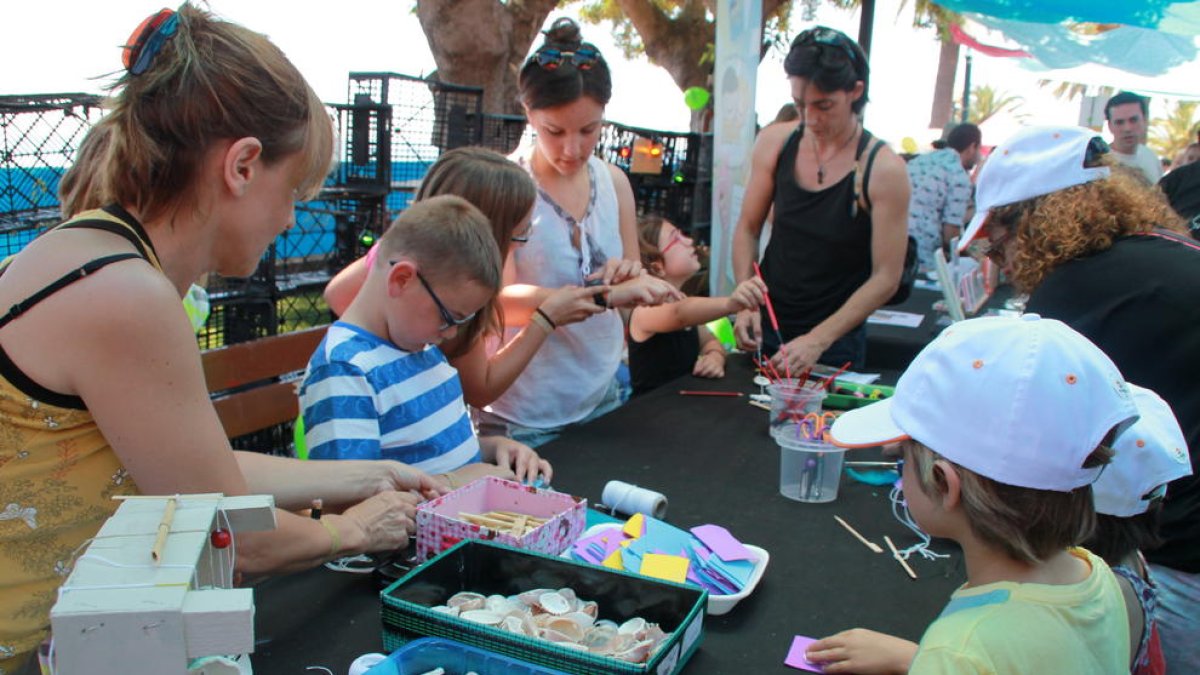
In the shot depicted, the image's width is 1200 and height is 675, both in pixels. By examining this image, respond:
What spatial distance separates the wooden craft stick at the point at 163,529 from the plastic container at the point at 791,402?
1.69m

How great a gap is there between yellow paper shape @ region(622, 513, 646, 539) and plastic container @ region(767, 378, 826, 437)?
695 mm

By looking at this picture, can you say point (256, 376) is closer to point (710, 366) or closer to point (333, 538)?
point (333, 538)

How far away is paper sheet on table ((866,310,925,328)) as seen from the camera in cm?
441

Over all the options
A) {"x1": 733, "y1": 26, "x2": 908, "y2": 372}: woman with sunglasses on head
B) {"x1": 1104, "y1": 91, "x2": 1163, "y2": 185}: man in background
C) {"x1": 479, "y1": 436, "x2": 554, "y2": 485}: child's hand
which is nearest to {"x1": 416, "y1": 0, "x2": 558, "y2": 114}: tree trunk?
{"x1": 1104, "y1": 91, "x2": 1163, "y2": 185}: man in background

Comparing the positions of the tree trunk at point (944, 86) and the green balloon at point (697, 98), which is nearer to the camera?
the green balloon at point (697, 98)

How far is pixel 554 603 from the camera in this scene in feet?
Result: 4.28

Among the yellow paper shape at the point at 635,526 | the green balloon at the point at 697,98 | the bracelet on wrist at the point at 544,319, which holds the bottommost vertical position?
the yellow paper shape at the point at 635,526

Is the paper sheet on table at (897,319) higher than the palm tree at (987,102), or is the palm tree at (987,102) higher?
the palm tree at (987,102)

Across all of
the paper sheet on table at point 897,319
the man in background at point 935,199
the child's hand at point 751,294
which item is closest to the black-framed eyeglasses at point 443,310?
the child's hand at point 751,294

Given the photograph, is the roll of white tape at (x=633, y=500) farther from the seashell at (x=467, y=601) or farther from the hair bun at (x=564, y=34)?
the hair bun at (x=564, y=34)

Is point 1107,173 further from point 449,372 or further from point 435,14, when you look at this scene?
point 435,14

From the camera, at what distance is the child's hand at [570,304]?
2377 millimetres

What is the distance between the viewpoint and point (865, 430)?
1.29 meters

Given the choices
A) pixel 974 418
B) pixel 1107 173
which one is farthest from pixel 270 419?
pixel 1107 173
